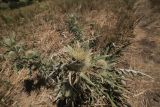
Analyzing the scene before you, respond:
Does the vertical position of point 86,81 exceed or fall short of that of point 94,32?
it falls short

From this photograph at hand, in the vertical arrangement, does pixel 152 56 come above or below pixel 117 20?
below

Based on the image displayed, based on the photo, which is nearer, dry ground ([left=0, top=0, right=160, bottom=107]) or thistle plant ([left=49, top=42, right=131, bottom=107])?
thistle plant ([left=49, top=42, right=131, bottom=107])

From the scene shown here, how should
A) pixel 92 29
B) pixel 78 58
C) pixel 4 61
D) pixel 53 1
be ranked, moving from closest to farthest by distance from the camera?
pixel 78 58 < pixel 4 61 < pixel 92 29 < pixel 53 1

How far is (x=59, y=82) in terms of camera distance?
11.3 ft

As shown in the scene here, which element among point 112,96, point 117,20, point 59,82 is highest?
point 117,20

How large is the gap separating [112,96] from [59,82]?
0.68 m

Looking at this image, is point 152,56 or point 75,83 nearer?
point 75,83

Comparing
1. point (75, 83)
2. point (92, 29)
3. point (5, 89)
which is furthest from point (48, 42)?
point (75, 83)

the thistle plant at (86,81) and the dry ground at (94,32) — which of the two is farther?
the dry ground at (94,32)

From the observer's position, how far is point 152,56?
4047 mm

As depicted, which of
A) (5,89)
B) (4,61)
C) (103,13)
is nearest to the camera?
(5,89)

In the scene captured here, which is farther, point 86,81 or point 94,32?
point 94,32

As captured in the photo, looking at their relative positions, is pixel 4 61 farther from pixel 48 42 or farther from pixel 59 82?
pixel 59 82

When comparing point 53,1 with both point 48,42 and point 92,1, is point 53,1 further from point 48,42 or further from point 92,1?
point 48,42
